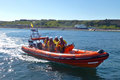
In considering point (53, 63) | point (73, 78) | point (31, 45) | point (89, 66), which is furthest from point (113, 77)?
point (31, 45)

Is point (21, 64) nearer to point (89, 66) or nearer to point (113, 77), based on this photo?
point (89, 66)

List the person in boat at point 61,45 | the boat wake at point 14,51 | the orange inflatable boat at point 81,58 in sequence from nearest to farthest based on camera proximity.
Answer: the orange inflatable boat at point 81,58 < the person in boat at point 61,45 < the boat wake at point 14,51

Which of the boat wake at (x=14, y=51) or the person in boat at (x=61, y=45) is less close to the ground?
the person in boat at (x=61, y=45)

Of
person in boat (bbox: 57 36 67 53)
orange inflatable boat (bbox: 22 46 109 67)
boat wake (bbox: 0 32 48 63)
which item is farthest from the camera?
boat wake (bbox: 0 32 48 63)

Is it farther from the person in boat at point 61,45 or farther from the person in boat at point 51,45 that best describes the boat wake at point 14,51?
the person in boat at point 61,45

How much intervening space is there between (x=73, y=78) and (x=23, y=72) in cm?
378

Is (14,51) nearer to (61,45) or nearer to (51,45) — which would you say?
(51,45)

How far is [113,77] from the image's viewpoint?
919 cm

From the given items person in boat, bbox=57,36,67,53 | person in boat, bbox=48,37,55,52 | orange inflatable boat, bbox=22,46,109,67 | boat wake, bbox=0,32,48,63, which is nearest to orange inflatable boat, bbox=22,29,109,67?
orange inflatable boat, bbox=22,46,109,67

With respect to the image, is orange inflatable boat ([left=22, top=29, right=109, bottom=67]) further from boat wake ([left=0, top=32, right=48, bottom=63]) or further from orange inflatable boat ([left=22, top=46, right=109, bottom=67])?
boat wake ([left=0, top=32, right=48, bottom=63])

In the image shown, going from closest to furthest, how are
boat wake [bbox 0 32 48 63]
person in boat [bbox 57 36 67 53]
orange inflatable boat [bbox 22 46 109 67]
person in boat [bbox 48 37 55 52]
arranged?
1. orange inflatable boat [bbox 22 46 109 67]
2. person in boat [bbox 57 36 67 53]
3. person in boat [bbox 48 37 55 52]
4. boat wake [bbox 0 32 48 63]

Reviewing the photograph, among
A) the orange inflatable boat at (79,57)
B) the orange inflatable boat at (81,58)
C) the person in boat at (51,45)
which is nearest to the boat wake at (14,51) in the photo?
the person in boat at (51,45)

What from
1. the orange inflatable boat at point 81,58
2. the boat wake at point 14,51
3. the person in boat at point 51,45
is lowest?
the boat wake at point 14,51

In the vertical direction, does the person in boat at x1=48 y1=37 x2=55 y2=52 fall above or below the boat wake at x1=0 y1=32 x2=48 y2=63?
above
